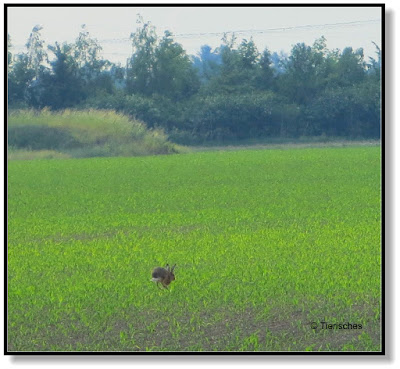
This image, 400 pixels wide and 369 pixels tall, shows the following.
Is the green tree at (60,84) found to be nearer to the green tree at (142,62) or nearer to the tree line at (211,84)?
the tree line at (211,84)

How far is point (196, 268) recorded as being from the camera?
8000 millimetres

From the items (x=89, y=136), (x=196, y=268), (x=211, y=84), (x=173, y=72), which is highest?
(x=173, y=72)

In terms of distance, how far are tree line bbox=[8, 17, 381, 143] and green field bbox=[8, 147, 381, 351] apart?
1251 millimetres

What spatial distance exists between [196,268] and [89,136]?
1580 centimetres

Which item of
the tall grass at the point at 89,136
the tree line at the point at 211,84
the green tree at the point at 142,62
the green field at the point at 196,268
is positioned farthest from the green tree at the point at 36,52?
the tall grass at the point at 89,136

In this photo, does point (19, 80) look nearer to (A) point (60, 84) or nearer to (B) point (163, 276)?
(A) point (60, 84)

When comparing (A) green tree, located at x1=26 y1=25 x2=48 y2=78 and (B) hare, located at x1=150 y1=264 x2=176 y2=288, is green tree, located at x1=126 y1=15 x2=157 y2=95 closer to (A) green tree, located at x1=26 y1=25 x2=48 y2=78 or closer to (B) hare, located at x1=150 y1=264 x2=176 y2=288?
(A) green tree, located at x1=26 y1=25 x2=48 y2=78

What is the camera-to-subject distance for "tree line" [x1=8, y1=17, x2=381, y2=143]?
31.4 feet

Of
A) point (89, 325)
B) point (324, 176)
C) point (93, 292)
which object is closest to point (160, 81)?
point (93, 292)

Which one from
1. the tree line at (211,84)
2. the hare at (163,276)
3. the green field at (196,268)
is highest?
the tree line at (211,84)

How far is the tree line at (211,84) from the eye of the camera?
9562 mm

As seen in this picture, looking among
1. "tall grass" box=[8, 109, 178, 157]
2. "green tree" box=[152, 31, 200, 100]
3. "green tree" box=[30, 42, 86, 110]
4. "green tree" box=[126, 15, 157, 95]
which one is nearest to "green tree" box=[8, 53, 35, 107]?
"green tree" box=[30, 42, 86, 110]

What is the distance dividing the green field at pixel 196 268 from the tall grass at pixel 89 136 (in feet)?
4.91

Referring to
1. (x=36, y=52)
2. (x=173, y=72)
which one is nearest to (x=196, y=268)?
(x=36, y=52)
